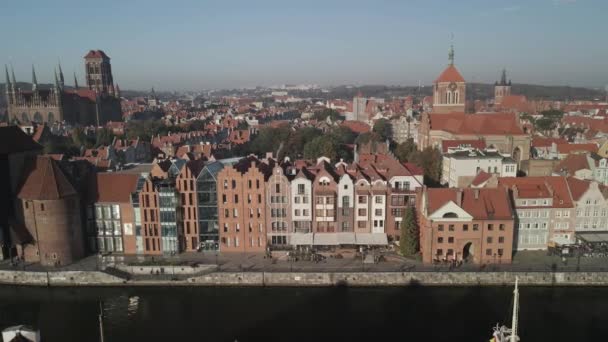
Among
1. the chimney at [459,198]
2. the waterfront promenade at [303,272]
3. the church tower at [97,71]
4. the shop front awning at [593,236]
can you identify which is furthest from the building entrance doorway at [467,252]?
the church tower at [97,71]

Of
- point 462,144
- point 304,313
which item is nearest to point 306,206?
point 304,313

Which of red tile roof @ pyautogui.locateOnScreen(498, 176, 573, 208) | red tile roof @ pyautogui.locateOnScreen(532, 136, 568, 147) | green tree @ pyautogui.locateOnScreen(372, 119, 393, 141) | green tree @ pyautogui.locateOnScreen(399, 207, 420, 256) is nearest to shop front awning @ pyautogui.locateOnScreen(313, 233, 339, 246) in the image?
green tree @ pyautogui.locateOnScreen(399, 207, 420, 256)

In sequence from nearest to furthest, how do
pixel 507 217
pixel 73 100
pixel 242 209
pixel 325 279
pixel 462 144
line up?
pixel 325 279
pixel 507 217
pixel 242 209
pixel 462 144
pixel 73 100

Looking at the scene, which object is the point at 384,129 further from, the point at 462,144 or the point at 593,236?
the point at 593,236

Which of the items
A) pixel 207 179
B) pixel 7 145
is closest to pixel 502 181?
pixel 207 179

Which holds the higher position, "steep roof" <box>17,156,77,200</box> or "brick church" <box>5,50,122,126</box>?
"brick church" <box>5,50,122,126</box>

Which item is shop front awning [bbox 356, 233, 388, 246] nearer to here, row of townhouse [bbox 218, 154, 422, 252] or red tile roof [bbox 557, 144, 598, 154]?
row of townhouse [bbox 218, 154, 422, 252]

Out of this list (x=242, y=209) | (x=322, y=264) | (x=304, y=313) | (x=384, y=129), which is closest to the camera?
(x=304, y=313)
